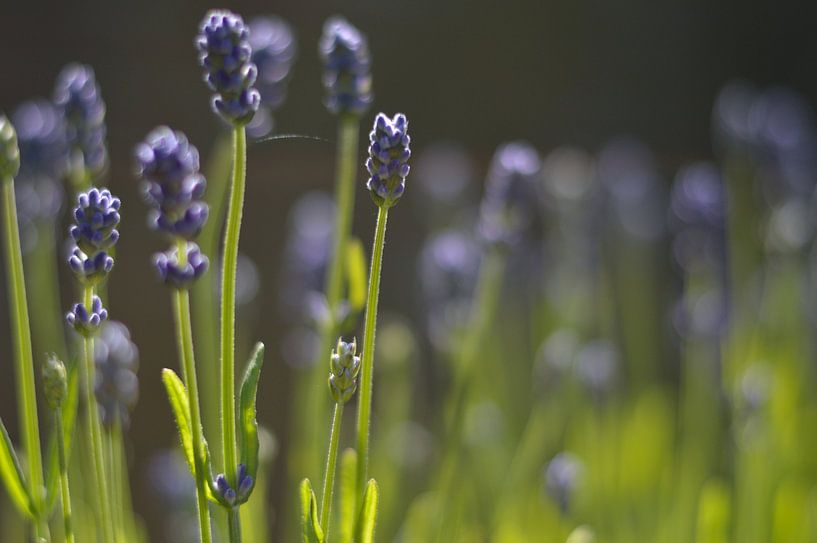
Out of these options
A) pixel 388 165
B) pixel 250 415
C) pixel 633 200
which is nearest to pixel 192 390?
pixel 250 415

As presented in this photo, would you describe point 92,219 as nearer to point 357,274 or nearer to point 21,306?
point 21,306

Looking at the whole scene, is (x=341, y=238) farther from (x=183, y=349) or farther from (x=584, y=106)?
(x=584, y=106)

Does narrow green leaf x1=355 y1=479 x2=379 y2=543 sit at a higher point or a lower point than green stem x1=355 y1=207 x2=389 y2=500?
lower

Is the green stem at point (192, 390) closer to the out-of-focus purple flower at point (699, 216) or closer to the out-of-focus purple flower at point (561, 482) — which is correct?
the out-of-focus purple flower at point (561, 482)

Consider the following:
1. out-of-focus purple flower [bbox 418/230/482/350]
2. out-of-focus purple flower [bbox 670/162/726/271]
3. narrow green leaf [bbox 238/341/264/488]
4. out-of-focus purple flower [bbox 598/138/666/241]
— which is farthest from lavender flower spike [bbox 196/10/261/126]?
out-of-focus purple flower [bbox 598/138/666/241]

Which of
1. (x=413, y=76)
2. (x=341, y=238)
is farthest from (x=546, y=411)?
(x=413, y=76)

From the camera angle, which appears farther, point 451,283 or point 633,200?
point 633,200

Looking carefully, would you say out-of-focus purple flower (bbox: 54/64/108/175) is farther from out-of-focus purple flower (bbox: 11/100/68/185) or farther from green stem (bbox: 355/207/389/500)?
green stem (bbox: 355/207/389/500)
